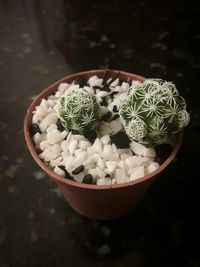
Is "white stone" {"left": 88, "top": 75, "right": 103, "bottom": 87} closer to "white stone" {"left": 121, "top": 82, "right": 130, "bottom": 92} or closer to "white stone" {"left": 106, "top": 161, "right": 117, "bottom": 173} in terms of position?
"white stone" {"left": 121, "top": 82, "right": 130, "bottom": 92}

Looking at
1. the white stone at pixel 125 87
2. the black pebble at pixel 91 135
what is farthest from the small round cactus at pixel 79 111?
the white stone at pixel 125 87

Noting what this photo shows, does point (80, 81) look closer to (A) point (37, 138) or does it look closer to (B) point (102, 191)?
(A) point (37, 138)

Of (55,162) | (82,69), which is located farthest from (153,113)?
(82,69)

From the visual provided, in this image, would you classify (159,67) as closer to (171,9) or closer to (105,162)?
(171,9)

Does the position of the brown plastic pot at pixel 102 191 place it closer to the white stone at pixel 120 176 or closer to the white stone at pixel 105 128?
the white stone at pixel 120 176

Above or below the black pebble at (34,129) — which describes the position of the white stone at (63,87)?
above

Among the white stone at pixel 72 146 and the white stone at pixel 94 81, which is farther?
the white stone at pixel 94 81
